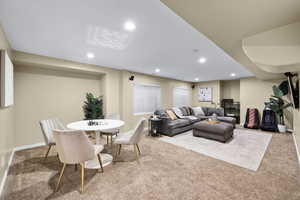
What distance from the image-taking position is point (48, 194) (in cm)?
164

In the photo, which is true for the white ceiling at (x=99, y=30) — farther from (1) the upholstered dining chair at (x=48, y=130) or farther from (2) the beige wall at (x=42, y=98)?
(1) the upholstered dining chair at (x=48, y=130)

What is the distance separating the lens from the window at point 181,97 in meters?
6.81

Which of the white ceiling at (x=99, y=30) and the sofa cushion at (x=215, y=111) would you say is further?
the sofa cushion at (x=215, y=111)

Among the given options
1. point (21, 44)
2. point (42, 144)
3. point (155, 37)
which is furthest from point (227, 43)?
point (42, 144)

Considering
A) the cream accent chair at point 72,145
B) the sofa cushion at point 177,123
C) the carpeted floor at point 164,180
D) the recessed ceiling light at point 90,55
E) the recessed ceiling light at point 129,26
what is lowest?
the carpeted floor at point 164,180

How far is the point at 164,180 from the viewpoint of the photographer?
191cm

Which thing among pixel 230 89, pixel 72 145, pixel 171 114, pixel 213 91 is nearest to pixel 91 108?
pixel 72 145

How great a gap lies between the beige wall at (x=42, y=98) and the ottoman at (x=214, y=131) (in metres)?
3.87

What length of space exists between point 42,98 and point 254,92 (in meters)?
8.15

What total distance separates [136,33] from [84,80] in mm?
2928

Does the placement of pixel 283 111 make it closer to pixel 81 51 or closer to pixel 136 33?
pixel 136 33

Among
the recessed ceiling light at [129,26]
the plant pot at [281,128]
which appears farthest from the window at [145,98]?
the plant pot at [281,128]

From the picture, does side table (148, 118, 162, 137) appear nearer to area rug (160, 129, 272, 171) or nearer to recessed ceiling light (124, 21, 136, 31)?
area rug (160, 129, 272, 171)

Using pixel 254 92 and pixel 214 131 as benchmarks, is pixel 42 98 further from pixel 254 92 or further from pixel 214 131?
pixel 254 92
